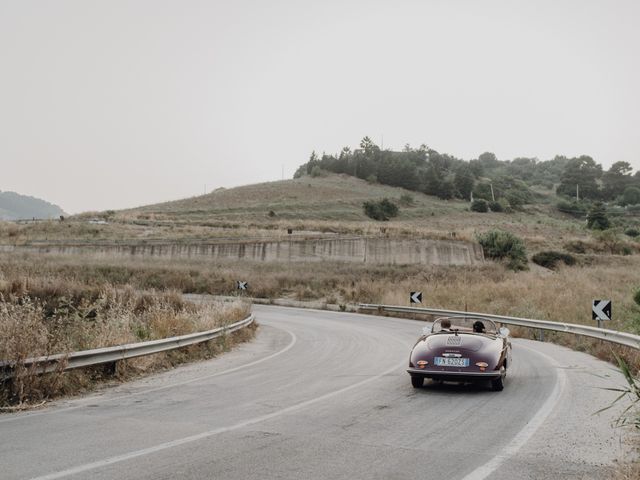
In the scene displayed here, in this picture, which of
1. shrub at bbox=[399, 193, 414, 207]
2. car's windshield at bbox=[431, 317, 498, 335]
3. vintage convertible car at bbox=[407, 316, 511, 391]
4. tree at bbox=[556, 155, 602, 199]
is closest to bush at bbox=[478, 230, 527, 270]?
car's windshield at bbox=[431, 317, 498, 335]

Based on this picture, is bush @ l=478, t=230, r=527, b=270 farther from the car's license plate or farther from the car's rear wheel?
the car's license plate

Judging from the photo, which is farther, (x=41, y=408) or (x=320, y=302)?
(x=320, y=302)

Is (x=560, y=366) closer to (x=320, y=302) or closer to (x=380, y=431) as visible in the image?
(x=380, y=431)

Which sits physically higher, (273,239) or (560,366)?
(273,239)

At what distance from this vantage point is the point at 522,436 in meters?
6.50

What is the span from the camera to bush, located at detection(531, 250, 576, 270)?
184ft

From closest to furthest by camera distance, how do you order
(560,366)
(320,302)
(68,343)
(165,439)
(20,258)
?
1. (165,439)
2. (68,343)
3. (560,366)
4. (320,302)
5. (20,258)

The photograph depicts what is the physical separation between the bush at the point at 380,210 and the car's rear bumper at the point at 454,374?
275 feet

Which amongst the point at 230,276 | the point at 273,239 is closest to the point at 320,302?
the point at 230,276

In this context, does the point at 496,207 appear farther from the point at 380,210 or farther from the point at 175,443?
the point at 175,443

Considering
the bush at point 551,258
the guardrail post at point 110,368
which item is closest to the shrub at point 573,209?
the bush at point 551,258

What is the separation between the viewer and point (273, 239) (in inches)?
2010

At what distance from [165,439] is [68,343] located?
509cm

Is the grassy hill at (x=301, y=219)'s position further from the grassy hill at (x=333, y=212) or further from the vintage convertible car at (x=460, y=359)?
the vintage convertible car at (x=460, y=359)
